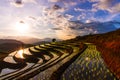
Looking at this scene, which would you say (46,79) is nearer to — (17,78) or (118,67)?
(17,78)

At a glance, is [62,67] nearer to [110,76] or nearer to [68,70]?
[68,70]

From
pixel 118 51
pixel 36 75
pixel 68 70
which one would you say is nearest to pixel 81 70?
pixel 68 70

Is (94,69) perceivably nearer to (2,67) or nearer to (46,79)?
(46,79)

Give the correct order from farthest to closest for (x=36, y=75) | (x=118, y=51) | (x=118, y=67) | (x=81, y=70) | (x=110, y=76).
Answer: (x=118, y=51), (x=118, y=67), (x=81, y=70), (x=110, y=76), (x=36, y=75)

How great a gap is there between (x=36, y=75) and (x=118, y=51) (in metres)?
10.9

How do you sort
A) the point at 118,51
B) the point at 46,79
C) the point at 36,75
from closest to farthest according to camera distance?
1. the point at 46,79
2. the point at 36,75
3. the point at 118,51

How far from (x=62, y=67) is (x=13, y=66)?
228 inches

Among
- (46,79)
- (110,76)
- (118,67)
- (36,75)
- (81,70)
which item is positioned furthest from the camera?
(118,67)

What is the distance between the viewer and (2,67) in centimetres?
1784

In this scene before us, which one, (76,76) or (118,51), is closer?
(76,76)

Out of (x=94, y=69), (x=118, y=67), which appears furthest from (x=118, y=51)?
(x=94, y=69)

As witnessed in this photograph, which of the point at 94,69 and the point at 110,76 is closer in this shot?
the point at 110,76

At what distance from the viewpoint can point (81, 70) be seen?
43.0ft

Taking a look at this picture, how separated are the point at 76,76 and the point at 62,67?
1.90 meters
